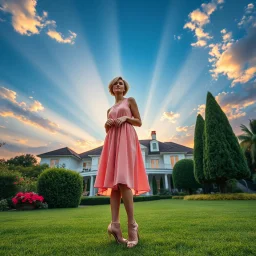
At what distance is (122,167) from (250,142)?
3742cm

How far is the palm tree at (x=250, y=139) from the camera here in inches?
1114

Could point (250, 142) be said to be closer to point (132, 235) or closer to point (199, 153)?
point (199, 153)

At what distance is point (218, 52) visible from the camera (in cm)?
910

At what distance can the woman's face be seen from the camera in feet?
8.52

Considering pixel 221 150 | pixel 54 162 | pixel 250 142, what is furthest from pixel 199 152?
pixel 54 162

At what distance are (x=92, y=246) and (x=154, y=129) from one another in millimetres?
28791

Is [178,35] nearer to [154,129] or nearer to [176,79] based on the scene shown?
[176,79]

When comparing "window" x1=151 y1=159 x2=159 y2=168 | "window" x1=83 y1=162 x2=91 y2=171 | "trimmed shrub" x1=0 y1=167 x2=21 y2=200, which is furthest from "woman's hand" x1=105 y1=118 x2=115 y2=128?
"window" x1=83 y1=162 x2=91 y2=171

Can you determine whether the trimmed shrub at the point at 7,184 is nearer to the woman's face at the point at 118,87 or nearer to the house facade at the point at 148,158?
the woman's face at the point at 118,87

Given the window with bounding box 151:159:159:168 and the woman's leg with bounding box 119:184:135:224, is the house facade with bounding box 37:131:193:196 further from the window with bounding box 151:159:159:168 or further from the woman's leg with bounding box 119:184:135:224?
the woman's leg with bounding box 119:184:135:224

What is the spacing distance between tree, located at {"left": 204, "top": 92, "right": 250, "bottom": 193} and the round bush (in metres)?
11.1

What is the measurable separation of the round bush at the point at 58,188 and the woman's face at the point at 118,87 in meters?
8.77

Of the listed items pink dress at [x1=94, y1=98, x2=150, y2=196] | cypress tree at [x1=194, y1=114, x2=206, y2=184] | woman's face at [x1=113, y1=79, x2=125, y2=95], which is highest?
cypress tree at [x1=194, y1=114, x2=206, y2=184]

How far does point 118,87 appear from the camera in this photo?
260cm
